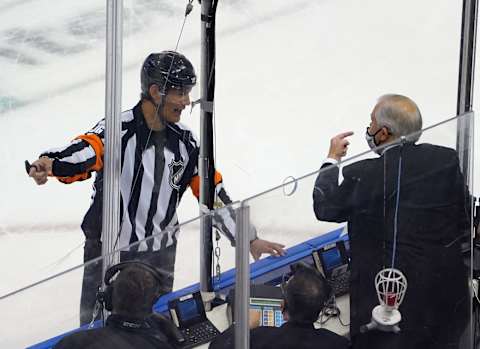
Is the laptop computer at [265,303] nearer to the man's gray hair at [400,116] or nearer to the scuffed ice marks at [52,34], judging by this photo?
the man's gray hair at [400,116]

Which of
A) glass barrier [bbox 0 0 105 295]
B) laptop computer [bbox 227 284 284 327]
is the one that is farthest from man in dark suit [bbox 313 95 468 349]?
glass barrier [bbox 0 0 105 295]

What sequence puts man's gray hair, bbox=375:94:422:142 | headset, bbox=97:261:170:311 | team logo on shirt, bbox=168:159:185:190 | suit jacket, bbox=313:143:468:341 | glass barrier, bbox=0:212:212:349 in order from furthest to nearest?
1. team logo on shirt, bbox=168:159:185:190
2. man's gray hair, bbox=375:94:422:142
3. suit jacket, bbox=313:143:468:341
4. headset, bbox=97:261:170:311
5. glass barrier, bbox=0:212:212:349

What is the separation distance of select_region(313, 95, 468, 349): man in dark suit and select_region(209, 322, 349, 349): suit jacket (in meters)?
0.07

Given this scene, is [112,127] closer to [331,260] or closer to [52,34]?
[331,260]

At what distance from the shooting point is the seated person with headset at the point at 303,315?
10.2 feet

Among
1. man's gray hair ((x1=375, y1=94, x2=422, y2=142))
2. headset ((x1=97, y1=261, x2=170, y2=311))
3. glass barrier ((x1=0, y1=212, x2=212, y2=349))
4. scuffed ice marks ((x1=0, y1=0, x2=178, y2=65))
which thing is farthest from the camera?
scuffed ice marks ((x1=0, y1=0, x2=178, y2=65))

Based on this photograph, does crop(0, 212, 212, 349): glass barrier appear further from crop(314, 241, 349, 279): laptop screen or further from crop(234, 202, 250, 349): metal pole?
crop(314, 241, 349, 279): laptop screen

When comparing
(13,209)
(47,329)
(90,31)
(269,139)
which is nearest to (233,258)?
(47,329)

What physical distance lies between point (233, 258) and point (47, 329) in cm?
42

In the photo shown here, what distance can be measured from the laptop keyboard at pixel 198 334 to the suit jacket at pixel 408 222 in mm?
346

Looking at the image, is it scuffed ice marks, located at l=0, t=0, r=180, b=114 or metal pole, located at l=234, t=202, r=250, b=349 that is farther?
scuffed ice marks, located at l=0, t=0, r=180, b=114

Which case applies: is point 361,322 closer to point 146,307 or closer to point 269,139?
point 146,307

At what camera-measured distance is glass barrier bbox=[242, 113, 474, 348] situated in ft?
10.1

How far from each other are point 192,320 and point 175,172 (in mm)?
1495
